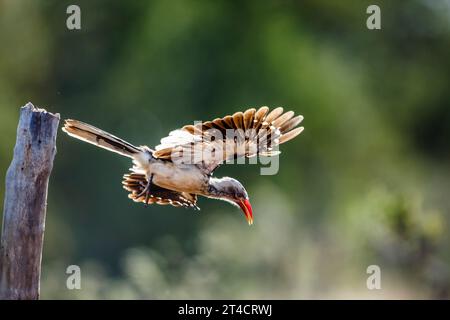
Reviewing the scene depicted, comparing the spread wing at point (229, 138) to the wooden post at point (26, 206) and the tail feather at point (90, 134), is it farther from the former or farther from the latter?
the wooden post at point (26, 206)

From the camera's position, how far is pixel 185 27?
77.5ft

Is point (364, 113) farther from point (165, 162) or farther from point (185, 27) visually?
point (165, 162)

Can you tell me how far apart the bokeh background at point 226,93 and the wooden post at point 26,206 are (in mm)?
11894

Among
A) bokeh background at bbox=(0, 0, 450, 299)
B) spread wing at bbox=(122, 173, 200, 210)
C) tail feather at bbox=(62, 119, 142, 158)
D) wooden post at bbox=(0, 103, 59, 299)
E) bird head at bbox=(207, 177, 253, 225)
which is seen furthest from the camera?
→ bokeh background at bbox=(0, 0, 450, 299)

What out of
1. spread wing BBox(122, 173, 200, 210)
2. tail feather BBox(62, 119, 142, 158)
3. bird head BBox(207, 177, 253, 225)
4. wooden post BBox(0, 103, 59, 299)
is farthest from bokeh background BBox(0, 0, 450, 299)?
wooden post BBox(0, 103, 59, 299)

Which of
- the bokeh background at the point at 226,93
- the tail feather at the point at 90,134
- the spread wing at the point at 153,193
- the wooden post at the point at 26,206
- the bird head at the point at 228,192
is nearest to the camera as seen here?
the wooden post at the point at 26,206

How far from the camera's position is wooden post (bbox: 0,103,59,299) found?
5461 millimetres

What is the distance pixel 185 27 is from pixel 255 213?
9108 millimetres

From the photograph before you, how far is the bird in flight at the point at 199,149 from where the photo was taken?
6609 millimetres

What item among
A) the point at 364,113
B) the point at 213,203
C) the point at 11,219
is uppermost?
the point at 364,113

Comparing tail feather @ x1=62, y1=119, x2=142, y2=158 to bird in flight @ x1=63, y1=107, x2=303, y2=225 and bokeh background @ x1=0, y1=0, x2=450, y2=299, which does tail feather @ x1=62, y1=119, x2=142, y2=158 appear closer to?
bird in flight @ x1=63, y1=107, x2=303, y2=225

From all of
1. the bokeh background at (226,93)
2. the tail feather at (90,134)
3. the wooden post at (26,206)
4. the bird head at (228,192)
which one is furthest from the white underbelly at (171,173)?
the bokeh background at (226,93)

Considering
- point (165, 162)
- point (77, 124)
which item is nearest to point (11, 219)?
point (77, 124)

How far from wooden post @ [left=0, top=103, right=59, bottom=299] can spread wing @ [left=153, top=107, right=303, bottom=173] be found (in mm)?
1313
